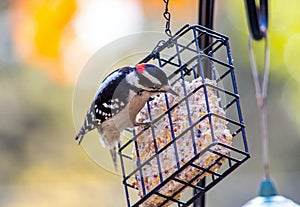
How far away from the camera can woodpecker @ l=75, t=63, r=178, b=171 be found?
144 cm

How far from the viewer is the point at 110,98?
151cm

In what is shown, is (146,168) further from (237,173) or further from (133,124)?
(237,173)

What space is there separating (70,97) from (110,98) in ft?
8.16

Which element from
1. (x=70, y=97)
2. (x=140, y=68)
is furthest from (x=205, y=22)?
(x=70, y=97)

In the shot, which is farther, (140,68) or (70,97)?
(70,97)

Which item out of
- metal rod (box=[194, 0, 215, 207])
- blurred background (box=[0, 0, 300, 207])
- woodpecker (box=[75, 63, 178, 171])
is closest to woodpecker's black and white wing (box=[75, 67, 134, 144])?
woodpecker (box=[75, 63, 178, 171])

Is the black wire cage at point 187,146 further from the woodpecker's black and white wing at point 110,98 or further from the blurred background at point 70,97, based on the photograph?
the blurred background at point 70,97

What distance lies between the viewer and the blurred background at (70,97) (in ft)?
11.6

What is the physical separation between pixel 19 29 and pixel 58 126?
2.29 ft

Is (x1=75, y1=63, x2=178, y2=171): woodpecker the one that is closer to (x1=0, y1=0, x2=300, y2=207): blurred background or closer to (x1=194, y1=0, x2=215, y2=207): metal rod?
(x1=194, y1=0, x2=215, y2=207): metal rod

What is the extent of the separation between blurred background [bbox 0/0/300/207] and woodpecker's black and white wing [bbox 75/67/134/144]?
1.89m

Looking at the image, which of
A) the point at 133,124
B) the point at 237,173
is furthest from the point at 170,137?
the point at 237,173

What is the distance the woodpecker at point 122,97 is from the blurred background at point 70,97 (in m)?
1.87

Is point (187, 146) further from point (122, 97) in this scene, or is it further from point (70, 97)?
point (70, 97)
